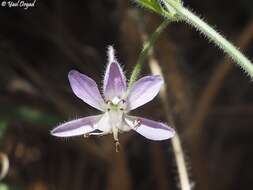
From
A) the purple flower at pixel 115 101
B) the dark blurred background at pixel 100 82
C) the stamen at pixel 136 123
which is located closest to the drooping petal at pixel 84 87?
the purple flower at pixel 115 101

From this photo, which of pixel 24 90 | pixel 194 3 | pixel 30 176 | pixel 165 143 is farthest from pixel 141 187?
pixel 194 3

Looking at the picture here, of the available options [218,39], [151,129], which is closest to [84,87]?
[151,129]

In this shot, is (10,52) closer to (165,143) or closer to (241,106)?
(165,143)

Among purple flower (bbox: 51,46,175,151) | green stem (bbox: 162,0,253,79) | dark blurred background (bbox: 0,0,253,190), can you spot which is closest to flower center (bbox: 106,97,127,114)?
purple flower (bbox: 51,46,175,151)

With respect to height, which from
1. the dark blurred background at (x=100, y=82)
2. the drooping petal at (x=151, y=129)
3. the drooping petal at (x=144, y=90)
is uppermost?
the dark blurred background at (x=100, y=82)

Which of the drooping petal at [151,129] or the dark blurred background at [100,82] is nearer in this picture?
the drooping petal at [151,129]

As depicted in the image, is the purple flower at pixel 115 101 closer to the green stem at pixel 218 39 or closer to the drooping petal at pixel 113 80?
the drooping petal at pixel 113 80

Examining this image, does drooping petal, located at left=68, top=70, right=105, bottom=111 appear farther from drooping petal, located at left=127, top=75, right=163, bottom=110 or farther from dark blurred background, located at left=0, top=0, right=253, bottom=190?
dark blurred background, located at left=0, top=0, right=253, bottom=190

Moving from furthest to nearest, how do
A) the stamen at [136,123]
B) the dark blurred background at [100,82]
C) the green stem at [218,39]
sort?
the dark blurred background at [100,82]
the stamen at [136,123]
the green stem at [218,39]
